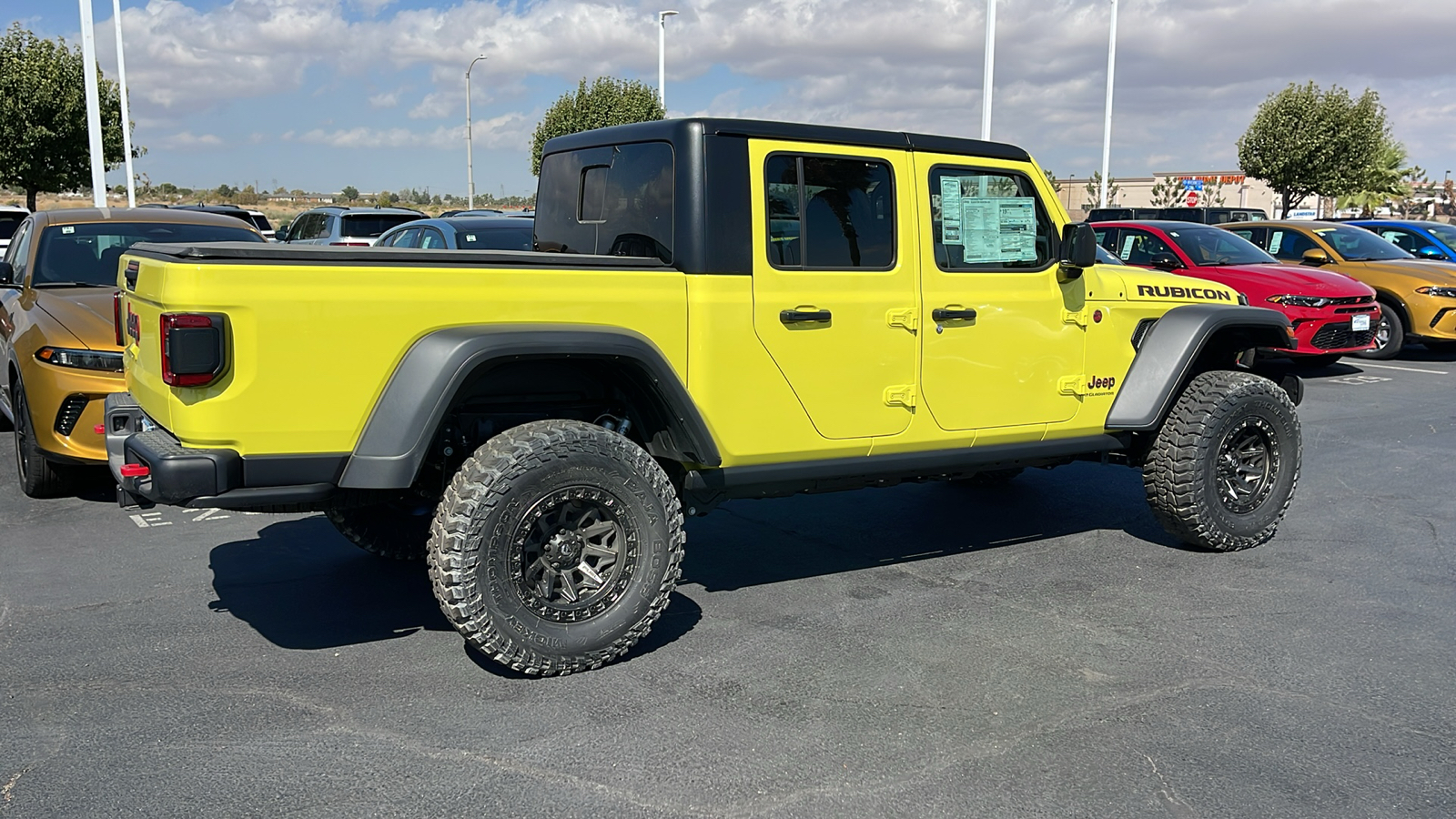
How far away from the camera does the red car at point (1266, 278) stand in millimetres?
11109

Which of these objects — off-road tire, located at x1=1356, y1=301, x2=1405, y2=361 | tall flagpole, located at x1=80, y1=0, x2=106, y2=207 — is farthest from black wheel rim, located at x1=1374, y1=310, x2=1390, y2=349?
tall flagpole, located at x1=80, y1=0, x2=106, y2=207

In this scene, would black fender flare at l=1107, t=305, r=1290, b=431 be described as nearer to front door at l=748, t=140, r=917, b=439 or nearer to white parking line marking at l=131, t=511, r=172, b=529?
front door at l=748, t=140, r=917, b=439

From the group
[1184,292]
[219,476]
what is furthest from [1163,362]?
[219,476]

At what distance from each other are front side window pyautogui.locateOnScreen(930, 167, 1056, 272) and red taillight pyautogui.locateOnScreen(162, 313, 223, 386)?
9.39 feet

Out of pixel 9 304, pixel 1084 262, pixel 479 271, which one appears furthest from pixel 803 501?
pixel 9 304

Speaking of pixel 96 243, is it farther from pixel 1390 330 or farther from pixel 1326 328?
pixel 1390 330

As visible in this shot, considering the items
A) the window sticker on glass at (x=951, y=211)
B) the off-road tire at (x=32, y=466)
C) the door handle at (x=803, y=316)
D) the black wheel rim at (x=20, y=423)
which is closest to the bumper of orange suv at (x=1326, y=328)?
the window sticker on glass at (x=951, y=211)

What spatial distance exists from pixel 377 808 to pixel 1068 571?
11.5 ft

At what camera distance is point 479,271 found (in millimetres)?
3916

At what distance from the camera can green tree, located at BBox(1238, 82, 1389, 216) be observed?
31.1 metres

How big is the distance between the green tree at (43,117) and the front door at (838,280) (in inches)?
1069

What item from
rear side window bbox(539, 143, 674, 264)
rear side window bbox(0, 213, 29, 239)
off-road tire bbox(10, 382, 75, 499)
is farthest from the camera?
rear side window bbox(0, 213, 29, 239)

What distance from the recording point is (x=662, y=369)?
4.14m

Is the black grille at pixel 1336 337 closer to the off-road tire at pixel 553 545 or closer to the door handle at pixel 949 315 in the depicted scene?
the door handle at pixel 949 315
